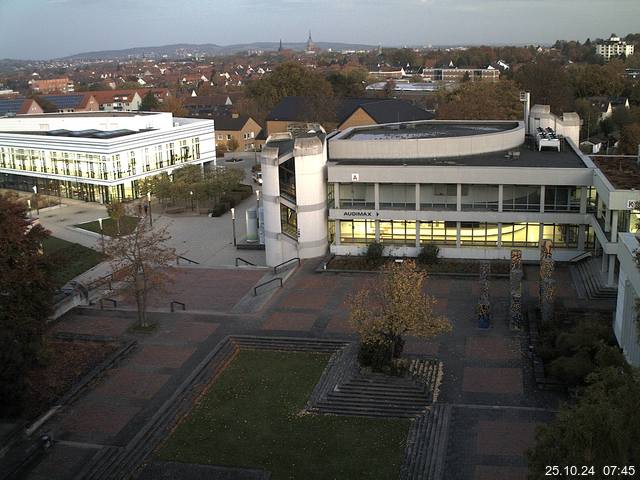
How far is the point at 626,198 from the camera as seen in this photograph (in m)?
29.6

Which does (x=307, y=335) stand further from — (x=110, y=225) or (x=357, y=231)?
(x=110, y=225)

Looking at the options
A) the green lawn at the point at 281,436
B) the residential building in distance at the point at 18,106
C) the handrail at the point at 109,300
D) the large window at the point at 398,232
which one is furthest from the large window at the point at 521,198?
the residential building in distance at the point at 18,106

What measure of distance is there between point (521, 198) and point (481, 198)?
78.4 inches

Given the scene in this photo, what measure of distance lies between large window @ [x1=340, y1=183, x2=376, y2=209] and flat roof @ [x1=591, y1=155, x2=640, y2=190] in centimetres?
1166

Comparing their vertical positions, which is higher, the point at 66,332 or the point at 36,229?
the point at 36,229

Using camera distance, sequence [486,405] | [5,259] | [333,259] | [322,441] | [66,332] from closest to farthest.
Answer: [322,441] → [486,405] → [5,259] → [66,332] → [333,259]

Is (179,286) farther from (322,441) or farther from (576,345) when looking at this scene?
(576,345)

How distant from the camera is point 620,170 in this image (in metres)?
34.9

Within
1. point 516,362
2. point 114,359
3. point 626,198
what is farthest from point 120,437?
point 626,198

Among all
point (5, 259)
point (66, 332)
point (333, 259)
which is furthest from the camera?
point (333, 259)

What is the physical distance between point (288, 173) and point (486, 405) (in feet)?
63.6

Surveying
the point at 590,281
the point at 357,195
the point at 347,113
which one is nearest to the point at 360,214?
the point at 357,195

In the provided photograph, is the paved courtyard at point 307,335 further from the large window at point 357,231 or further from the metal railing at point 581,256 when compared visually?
the metal railing at point 581,256

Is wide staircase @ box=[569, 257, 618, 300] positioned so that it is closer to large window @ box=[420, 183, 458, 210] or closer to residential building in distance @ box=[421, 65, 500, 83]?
large window @ box=[420, 183, 458, 210]
